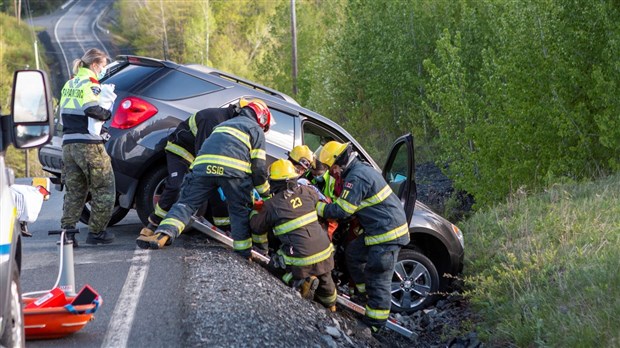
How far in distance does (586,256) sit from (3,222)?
236 inches

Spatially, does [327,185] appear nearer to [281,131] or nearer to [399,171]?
[399,171]

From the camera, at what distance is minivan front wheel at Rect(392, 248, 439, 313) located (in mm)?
9516

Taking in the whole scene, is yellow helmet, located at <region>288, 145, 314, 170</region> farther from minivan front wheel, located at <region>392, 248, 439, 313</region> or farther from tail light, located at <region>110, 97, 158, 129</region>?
tail light, located at <region>110, 97, 158, 129</region>

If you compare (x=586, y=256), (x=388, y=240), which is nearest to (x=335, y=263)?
(x=388, y=240)

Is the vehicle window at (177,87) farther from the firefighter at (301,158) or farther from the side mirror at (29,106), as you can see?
the side mirror at (29,106)

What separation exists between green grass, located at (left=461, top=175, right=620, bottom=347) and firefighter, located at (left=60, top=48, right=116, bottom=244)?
3.86m

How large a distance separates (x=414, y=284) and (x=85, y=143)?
12.2ft

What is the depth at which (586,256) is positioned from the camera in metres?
8.62

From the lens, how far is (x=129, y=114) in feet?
30.6

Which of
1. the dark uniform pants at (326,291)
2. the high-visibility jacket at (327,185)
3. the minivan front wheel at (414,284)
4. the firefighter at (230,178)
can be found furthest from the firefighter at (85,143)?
the minivan front wheel at (414,284)

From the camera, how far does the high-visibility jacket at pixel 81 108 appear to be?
28.7 feet

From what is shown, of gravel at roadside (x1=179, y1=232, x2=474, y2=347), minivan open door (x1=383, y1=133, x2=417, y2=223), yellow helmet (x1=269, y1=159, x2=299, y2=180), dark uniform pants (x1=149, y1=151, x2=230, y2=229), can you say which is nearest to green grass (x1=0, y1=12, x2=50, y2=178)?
dark uniform pants (x1=149, y1=151, x2=230, y2=229)

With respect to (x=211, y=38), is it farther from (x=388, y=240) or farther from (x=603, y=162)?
(x=388, y=240)

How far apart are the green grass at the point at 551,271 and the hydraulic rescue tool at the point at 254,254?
790mm
